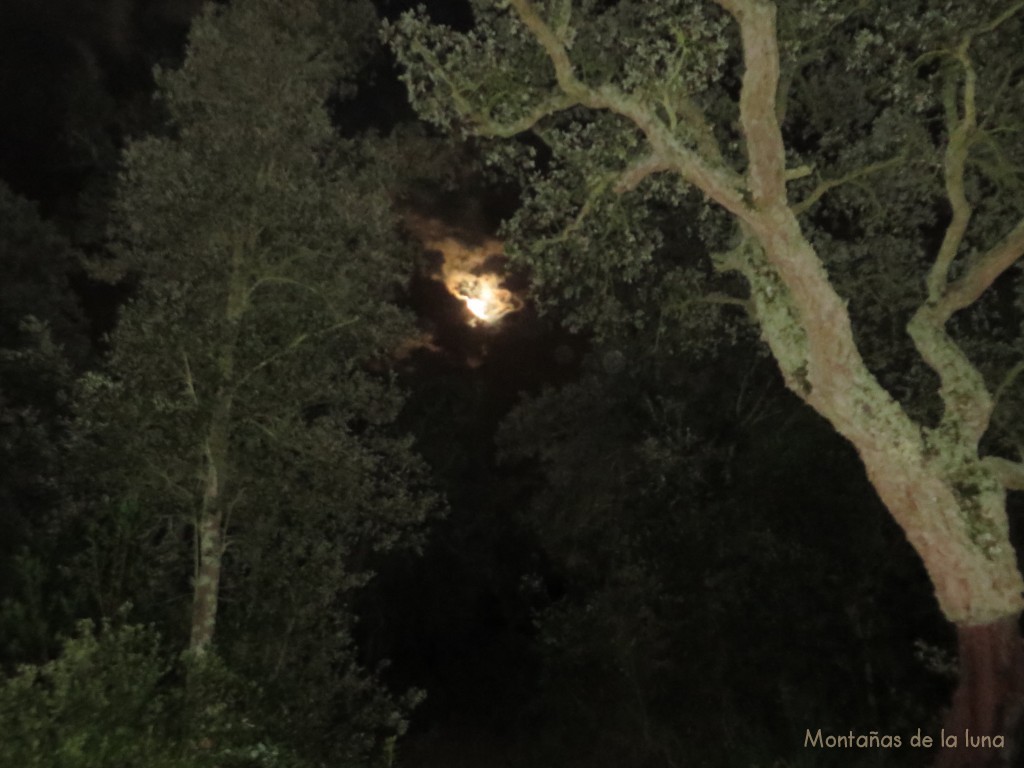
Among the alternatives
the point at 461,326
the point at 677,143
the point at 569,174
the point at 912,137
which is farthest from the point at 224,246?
the point at 461,326

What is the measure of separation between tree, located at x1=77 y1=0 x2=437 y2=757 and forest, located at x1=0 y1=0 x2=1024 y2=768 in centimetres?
5

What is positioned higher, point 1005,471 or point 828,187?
point 828,187

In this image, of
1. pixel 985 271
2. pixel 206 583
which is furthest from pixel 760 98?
pixel 206 583

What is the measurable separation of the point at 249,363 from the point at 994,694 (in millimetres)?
8541

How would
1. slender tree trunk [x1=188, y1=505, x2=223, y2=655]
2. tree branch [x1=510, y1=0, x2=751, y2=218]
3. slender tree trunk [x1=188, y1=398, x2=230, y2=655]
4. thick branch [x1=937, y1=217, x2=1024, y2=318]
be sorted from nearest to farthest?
tree branch [x1=510, y1=0, x2=751, y2=218]
thick branch [x1=937, y1=217, x2=1024, y2=318]
slender tree trunk [x1=188, y1=398, x2=230, y2=655]
slender tree trunk [x1=188, y1=505, x2=223, y2=655]

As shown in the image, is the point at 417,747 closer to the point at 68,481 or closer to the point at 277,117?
the point at 68,481

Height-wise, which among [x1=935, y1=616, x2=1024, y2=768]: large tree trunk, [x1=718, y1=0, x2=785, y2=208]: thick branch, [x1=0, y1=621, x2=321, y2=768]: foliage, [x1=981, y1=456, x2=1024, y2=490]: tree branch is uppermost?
[x1=718, y1=0, x2=785, y2=208]: thick branch

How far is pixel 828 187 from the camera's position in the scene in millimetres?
10266

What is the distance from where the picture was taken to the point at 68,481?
10094mm

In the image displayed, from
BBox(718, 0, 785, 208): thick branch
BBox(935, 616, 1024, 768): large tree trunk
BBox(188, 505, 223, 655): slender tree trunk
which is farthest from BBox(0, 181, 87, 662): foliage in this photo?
BBox(935, 616, 1024, 768): large tree trunk

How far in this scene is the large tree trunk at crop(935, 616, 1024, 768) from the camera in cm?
813

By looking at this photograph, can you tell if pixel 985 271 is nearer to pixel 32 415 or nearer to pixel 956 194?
pixel 956 194

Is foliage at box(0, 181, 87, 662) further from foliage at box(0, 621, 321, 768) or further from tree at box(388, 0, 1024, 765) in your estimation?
tree at box(388, 0, 1024, 765)

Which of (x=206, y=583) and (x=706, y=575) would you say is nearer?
(x=206, y=583)
